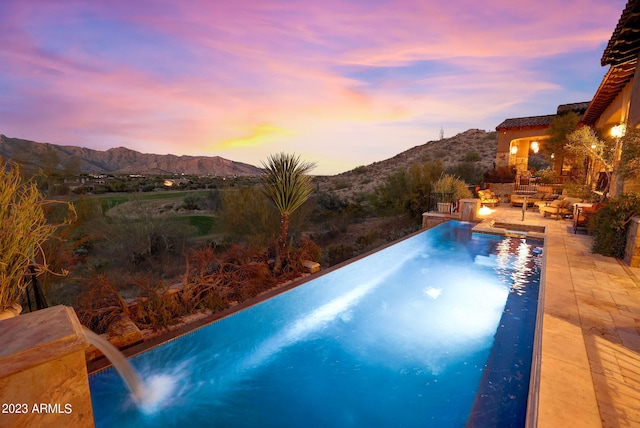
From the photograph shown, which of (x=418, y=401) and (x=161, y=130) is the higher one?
(x=161, y=130)

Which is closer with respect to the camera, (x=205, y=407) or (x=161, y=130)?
(x=205, y=407)

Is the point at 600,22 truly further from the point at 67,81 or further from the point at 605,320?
the point at 67,81

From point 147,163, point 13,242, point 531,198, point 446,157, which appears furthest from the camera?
point 147,163

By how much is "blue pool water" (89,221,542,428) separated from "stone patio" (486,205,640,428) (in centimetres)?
54

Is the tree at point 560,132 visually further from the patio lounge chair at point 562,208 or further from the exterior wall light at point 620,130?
the exterior wall light at point 620,130

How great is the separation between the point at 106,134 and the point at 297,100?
42.7 ft

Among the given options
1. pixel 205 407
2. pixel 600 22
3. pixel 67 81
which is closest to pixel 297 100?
pixel 67 81

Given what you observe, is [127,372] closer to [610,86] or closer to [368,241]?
[368,241]

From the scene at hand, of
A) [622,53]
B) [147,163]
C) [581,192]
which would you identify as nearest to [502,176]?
[581,192]

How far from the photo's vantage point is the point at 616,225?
262 inches

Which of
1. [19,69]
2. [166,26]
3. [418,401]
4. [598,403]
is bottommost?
[418,401]

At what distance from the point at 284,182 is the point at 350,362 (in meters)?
3.72

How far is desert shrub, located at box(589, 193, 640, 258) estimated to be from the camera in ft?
21.1

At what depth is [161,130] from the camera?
25266 millimetres
